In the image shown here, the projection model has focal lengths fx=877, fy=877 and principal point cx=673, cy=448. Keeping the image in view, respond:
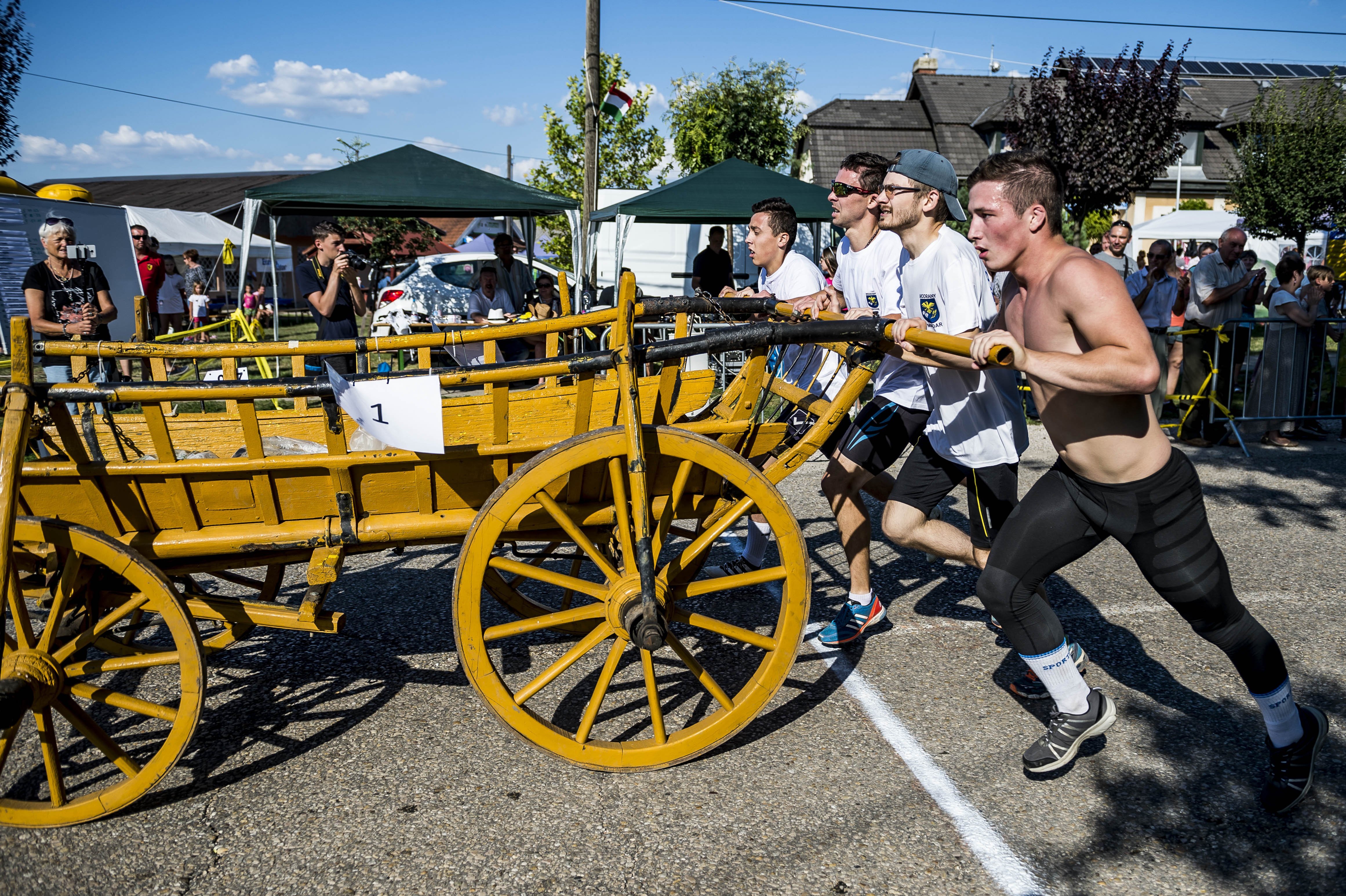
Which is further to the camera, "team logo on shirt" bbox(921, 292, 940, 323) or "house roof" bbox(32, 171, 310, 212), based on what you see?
"house roof" bbox(32, 171, 310, 212)

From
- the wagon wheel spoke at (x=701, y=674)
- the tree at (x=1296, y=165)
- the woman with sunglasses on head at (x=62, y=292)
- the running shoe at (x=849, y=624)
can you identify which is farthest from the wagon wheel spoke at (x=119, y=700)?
the tree at (x=1296, y=165)

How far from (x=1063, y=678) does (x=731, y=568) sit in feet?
7.38

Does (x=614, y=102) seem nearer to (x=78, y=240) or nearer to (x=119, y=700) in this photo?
(x=78, y=240)

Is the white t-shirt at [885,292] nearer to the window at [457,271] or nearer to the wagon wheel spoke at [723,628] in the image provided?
the wagon wheel spoke at [723,628]

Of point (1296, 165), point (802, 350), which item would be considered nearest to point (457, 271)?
point (802, 350)

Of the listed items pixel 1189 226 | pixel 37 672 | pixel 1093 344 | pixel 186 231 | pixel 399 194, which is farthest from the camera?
pixel 186 231

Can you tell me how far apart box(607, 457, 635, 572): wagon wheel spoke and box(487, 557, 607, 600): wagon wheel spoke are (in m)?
0.12

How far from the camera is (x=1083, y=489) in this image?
261 centimetres

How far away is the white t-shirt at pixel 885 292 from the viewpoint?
12.0 ft

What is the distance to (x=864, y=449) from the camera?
3695mm

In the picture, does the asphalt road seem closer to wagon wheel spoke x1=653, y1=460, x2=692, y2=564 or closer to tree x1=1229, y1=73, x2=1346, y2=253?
wagon wheel spoke x1=653, y1=460, x2=692, y2=564

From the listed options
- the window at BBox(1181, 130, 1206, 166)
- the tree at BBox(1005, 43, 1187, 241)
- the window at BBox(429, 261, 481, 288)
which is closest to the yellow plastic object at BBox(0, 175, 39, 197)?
the window at BBox(429, 261, 481, 288)

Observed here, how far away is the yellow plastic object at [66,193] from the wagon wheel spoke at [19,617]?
1028cm

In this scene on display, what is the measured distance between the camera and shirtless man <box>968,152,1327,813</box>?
2.39 metres
